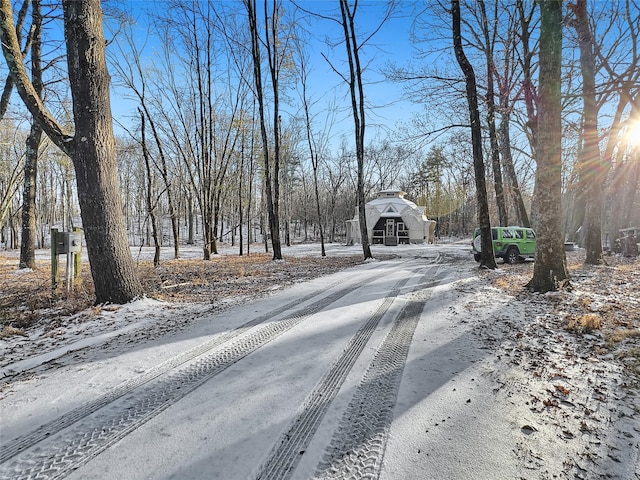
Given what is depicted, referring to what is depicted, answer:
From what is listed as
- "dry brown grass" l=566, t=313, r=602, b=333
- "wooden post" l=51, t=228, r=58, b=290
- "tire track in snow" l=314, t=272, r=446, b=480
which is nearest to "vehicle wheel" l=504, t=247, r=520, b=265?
"dry brown grass" l=566, t=313, r=602, b=333

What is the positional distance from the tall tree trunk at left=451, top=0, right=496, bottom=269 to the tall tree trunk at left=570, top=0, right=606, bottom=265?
3.37 m

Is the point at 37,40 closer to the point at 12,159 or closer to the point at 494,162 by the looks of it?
the point at 494,162

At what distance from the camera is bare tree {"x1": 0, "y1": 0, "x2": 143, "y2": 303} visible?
5.01 m

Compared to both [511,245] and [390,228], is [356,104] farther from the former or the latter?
[390,228]

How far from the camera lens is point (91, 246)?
5.16 m

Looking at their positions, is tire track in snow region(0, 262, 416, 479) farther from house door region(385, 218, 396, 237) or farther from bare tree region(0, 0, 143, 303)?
house door region(385, 218, 396, 237)

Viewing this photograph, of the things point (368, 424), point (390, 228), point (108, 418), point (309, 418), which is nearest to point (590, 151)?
point (368, 424)

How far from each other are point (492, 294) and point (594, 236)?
24.9 ft

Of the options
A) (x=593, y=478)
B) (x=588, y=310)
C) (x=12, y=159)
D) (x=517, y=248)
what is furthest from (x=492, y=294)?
(x=12, y=159)

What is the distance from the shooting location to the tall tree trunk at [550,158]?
20.5 ft

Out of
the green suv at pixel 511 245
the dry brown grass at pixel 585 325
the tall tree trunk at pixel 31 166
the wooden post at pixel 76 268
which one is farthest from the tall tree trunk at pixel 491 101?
the tall tree trunk at pixel 31 166

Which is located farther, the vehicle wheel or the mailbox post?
the vehicle wheel

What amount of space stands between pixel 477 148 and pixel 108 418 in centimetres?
1135

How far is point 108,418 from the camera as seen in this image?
2189 millimetres
